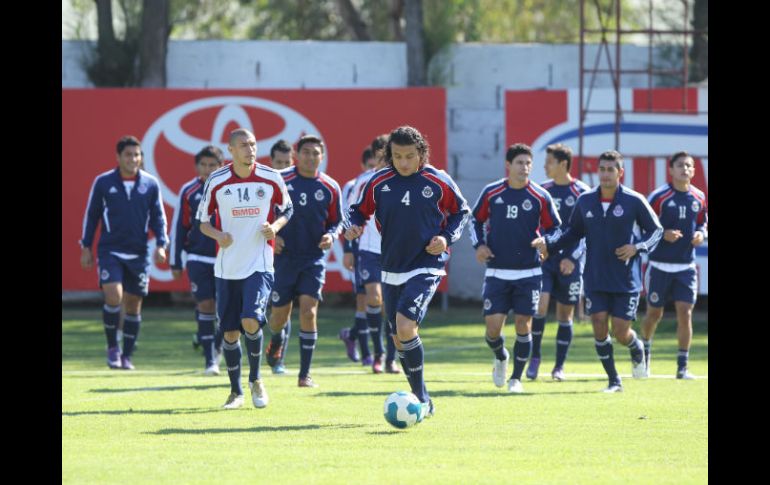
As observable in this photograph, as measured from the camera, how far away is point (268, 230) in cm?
1164

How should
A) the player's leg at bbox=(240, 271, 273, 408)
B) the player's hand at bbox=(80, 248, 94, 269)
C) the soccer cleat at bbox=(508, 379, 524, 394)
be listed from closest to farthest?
1. the player's leg at bbox=(240, 271, 273, 408)
2. the soccer cleat at bbox=(508, 379, 524, 394)
3. the player's hand at bbox=(80, 248, 94, 269)

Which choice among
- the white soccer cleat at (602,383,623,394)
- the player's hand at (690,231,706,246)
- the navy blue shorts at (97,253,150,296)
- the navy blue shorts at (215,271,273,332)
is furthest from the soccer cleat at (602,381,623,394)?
the navy blue shorts at (97,253,150,296)

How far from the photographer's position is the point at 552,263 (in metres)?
15.3

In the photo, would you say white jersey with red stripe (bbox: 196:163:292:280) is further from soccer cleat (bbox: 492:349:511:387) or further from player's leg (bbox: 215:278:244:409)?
soccer cleat (bbox: 492:349:511:387)

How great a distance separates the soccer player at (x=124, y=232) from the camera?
16.2 m

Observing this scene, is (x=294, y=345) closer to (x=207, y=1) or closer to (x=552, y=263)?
(x=552, y=263)

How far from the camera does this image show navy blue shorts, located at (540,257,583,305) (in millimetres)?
15188

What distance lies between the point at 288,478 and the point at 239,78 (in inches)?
726

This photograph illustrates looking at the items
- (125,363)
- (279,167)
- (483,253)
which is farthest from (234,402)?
(125,363)

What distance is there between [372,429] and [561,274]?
5.13 meters

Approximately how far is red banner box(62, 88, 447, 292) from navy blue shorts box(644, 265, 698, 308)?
8.78m

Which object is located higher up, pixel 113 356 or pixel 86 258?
pixel 86 258

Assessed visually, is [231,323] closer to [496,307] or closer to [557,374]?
[496,307]
